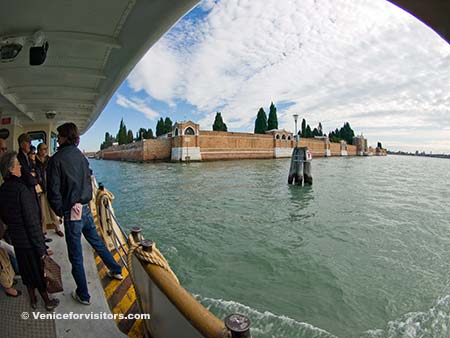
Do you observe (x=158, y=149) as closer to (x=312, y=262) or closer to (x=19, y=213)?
(x=312, y=262)

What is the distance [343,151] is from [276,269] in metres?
76.2

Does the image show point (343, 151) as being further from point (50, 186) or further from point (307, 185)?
point (50, 186)

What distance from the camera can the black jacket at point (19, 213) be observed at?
2.02 metres

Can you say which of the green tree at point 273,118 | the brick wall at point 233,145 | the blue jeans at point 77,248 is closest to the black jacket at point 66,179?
the blue jeans at point 77,248

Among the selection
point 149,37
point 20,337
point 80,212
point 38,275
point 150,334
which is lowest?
point 20,337

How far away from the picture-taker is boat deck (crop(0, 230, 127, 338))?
6.51 ft

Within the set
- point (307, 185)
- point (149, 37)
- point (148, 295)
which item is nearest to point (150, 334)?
point (148, 295)

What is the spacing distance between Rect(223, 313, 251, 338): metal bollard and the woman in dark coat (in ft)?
6.50

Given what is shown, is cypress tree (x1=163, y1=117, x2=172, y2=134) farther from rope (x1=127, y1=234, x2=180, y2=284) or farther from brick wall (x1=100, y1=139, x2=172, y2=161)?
rope (x1=127, y1=234, x2=180, y2=284)

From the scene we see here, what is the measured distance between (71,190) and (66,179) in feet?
0.34

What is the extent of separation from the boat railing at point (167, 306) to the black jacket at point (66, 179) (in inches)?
29.9

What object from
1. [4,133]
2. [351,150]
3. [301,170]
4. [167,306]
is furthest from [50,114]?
[351,150]

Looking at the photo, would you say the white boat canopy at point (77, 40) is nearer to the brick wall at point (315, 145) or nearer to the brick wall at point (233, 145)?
the brick wall at point (233, 145)

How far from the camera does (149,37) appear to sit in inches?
94.4
